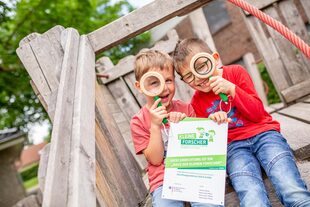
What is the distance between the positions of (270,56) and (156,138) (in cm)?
205

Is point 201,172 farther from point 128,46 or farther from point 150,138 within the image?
point 128,46

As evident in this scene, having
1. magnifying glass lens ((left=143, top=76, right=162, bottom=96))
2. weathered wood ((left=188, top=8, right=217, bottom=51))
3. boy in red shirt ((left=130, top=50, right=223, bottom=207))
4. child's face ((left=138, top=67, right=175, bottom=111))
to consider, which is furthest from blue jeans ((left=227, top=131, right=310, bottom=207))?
weathered wood ((left=188, top=8, right=217, bottom=51))

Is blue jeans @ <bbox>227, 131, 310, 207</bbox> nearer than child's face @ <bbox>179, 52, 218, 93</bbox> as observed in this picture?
Yes

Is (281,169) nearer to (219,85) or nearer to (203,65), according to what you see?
(219,85)

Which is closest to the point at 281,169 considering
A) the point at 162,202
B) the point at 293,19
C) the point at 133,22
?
the point at 162,202

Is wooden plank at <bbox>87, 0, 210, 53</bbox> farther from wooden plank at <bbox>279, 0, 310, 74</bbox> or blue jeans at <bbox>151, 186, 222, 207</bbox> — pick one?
wooden plank at <bbox>279, 0, 310, 74</bbox>

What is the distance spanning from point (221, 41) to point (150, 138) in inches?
569

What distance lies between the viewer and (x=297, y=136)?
2.14 metres

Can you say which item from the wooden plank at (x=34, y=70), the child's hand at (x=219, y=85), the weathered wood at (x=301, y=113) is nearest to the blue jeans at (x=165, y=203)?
A: the child's hand at (x=219, y=85)

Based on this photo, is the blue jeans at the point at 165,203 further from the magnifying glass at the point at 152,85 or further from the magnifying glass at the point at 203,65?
the magnifying glass at the point at 203,65

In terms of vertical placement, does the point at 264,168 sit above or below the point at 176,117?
below

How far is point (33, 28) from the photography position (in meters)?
8.26

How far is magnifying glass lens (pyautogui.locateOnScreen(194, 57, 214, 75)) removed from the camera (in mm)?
1630

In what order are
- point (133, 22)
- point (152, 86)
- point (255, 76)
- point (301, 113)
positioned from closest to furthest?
point (152, 86), point (133, 22), point (301, 113), point (255, 76)
